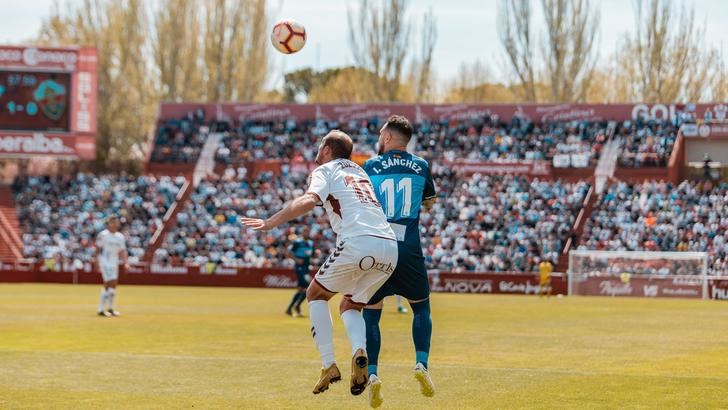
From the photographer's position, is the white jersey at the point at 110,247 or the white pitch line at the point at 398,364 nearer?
the white pitch line at the point at 398,364

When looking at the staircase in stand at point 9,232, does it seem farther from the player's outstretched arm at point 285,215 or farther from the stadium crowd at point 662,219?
the player's outstretched arm at point 285,215

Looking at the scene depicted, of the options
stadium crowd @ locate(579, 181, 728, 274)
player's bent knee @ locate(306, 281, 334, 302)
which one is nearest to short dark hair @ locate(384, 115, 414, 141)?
player's bent knee @ locate(306, 281, 334, 302)

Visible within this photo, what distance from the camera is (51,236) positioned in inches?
2292

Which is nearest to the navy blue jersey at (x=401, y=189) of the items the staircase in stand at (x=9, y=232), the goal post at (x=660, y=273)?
the goal post at (x=660, y=273)

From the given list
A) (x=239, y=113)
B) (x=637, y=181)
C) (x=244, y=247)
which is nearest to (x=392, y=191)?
(x=244, y=247)

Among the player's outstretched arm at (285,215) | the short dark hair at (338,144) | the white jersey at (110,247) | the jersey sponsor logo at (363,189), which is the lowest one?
the white jersey at (110,247)

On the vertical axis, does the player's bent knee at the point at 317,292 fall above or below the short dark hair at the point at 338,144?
below

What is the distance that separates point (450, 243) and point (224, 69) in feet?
104

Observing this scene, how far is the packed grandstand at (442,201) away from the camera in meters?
51.2

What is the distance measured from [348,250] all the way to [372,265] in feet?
0.90

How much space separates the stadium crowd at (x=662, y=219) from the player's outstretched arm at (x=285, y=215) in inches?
1558

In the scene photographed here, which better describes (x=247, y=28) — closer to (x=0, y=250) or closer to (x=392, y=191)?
(x=0, y=250)

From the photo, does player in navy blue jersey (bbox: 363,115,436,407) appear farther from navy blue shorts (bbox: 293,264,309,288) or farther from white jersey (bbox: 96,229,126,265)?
white jersey (bbox: 96,229,126,265)

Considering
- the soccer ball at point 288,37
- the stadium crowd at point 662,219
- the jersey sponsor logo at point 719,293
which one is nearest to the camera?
the soccer ball at point 288,37
